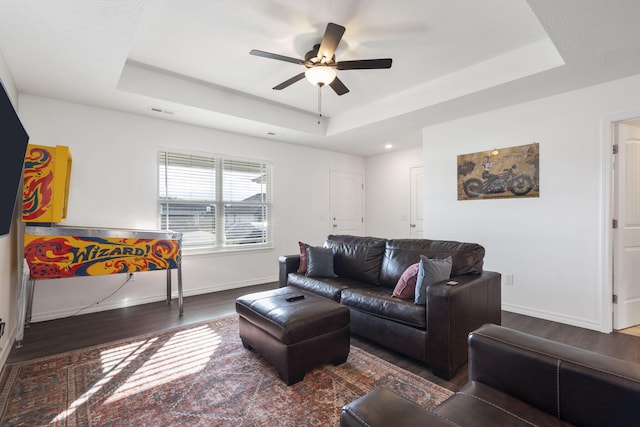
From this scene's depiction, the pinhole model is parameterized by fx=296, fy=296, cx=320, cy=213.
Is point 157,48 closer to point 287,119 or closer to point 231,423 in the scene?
point 287,119

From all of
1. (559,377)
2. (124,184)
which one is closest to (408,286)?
(559,377)

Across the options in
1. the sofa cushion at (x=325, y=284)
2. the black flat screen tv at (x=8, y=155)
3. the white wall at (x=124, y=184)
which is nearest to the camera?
the black flat screen tv at (x=8, y=155)

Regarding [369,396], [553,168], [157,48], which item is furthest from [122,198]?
[553,168]

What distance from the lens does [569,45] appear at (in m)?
2.29

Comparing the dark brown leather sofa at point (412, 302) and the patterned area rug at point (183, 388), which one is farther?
the dark brown leather sofa at point (412, 302)

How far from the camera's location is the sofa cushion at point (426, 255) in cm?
258

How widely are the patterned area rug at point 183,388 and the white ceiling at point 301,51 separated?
2.45 metres

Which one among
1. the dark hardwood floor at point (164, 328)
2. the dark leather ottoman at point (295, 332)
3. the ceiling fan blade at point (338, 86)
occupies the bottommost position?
the dark hardwood floor at point (164, 328)

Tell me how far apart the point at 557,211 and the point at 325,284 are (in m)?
2.66

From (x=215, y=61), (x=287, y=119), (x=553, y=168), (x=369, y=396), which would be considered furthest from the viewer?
(x=287, y=119)

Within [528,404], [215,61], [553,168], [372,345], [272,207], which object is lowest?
[372,345]

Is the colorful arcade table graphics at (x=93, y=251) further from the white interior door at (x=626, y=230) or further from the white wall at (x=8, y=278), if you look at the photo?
the white interior door at (x=626, y=230)

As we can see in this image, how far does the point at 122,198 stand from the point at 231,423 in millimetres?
3194

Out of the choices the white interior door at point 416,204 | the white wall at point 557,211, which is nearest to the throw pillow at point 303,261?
the white wall at point 557,211
